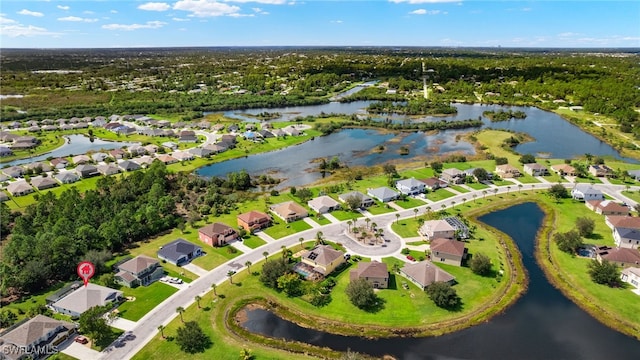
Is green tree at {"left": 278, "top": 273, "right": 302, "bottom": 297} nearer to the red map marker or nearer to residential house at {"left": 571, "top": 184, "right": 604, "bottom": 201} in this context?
the red map marker

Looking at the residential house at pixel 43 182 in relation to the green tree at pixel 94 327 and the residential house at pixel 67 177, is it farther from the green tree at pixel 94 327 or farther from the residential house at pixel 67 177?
the green tree at pixel 94 327

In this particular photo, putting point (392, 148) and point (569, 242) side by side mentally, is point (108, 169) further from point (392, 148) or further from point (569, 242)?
point (569, 242)

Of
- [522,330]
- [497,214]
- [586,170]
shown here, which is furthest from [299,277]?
[586,170]

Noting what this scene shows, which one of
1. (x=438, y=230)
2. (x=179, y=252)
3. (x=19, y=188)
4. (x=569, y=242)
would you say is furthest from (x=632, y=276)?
(x=19, y=188)

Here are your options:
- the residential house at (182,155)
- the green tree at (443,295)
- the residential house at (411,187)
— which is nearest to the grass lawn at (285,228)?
the residential house at (411,187)

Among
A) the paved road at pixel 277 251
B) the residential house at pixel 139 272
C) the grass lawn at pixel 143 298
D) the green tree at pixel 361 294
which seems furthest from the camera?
the residential house at pixel 139 272

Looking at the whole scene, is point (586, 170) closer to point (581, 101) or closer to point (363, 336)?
point (363, 336)

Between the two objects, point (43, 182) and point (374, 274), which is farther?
point (43, 182)
